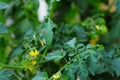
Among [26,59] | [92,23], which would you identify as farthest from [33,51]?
[92,23]

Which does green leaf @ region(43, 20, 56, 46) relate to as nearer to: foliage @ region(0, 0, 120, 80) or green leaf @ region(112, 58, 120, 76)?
foliage @ region(0, 0, 120, 80)

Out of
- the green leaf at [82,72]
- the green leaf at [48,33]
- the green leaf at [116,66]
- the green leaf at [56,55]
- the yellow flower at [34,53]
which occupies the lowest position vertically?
the green leaf at [116,66]

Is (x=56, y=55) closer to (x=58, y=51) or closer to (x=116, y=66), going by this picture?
(x=58, y=51)

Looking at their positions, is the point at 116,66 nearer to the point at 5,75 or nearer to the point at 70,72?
the point at 70,72

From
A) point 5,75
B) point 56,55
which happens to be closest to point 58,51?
point 56,55

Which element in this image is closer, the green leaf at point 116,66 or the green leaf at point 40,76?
the green leaf at point 40,76

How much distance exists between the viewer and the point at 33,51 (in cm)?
71

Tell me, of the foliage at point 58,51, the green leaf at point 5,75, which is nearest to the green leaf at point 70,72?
the foliage at point 58,51

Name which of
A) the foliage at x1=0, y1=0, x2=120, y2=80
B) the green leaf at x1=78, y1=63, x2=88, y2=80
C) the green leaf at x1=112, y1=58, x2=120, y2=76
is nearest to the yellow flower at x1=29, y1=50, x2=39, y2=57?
the foliage at x1=0, y1=0, x2=120, y2=80

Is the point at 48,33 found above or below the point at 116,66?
above

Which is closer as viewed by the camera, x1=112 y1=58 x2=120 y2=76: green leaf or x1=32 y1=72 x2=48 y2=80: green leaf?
x1=32 y1=72 x2=48 y2=80: green leaf

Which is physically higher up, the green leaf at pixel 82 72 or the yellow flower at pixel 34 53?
the yellow flower at pixel 34 53

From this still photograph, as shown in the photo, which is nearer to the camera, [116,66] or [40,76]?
[40,76]

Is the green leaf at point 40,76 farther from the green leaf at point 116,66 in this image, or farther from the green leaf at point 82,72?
the green leaf at point 116,66
